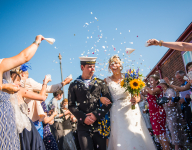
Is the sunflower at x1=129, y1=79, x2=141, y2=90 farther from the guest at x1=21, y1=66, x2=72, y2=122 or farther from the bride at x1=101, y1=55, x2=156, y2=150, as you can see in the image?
the guest at x1=21, y1=66, x2=72, y2=122

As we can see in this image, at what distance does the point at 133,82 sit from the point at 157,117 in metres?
2.13

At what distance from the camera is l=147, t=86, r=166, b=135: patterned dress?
4.78m

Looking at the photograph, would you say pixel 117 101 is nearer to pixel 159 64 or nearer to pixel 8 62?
pixel 8 62

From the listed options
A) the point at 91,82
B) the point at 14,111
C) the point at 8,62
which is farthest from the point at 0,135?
the point at 91,82

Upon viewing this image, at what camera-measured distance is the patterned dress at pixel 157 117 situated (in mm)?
4777

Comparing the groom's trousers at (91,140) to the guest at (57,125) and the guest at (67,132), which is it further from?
the guest at (67,132)

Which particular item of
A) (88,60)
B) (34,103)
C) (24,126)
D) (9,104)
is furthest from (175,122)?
(9,104)

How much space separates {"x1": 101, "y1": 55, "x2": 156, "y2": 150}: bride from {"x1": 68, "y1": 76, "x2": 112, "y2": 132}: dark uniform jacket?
0.18m

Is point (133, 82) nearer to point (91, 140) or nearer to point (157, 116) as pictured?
point (91, 140)

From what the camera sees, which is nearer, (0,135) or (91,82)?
(0,135)

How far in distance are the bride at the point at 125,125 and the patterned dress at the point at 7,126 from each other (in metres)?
1.61

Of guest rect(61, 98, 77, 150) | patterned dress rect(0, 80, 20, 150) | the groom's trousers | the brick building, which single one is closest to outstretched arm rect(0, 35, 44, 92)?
patterned dress rect(0, 80, 20, 150)

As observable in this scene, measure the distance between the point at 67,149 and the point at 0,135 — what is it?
5836 mm

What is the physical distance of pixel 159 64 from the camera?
13.4 m
